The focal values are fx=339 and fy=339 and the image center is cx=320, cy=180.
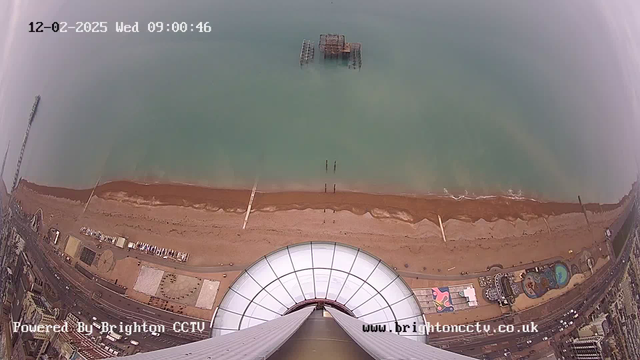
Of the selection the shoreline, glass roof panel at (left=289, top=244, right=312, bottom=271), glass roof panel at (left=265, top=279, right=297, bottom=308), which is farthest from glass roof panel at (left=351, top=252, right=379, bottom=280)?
the shoreline

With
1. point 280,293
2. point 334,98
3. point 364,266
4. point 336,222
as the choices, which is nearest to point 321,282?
point 280,293

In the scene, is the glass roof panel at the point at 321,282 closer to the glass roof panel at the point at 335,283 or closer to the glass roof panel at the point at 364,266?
the glass roof panel at the point at 335,283

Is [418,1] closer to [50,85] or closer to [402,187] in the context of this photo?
[402,187]

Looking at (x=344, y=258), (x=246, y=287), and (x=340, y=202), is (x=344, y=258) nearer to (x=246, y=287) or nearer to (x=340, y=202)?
(x=246, y=287)

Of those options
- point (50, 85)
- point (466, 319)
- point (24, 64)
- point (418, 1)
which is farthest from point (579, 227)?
point (24, 64)

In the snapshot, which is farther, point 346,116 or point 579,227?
point 346,116

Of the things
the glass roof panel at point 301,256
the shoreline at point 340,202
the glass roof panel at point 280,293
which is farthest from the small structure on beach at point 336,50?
the glass roof panel at point 280,293

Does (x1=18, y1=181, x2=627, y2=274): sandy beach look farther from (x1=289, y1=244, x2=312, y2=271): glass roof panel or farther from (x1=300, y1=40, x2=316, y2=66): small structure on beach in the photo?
(x1=300, y1=40, x2=316, y2=66): small structure on beach
